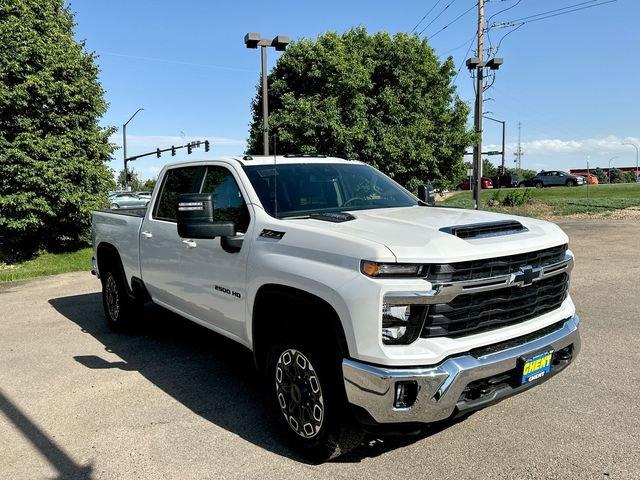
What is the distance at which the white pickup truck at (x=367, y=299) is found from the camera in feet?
9.16

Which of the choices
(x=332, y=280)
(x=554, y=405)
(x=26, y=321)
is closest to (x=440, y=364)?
(x=332, y=280)

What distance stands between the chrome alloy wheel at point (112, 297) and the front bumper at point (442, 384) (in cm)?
429

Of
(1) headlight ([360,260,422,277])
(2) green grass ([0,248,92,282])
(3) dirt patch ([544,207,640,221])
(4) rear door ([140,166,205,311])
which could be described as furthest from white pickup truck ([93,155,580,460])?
(3) dirt patch ([544,207,640,221])

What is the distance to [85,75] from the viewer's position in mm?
13797

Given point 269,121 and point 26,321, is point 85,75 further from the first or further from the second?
point 26,321

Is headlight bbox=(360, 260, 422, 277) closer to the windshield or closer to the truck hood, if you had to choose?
the truck hood

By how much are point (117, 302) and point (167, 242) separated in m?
1.90

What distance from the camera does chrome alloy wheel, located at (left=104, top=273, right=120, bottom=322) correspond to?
638cm

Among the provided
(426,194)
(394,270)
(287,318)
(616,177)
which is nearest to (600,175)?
(616,177)

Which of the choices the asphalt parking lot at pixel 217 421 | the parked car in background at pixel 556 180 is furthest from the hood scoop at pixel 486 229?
the parked car in background at pixel 556 180

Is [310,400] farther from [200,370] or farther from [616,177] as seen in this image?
[616,177]

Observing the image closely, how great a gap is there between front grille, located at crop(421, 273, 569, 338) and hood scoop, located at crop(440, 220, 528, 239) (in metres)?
0.33

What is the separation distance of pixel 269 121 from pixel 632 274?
1177 centimetres

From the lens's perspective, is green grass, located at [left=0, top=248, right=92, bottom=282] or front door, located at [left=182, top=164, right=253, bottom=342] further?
green grass, located at [left=0, top=248, right=92, bottom=282]
